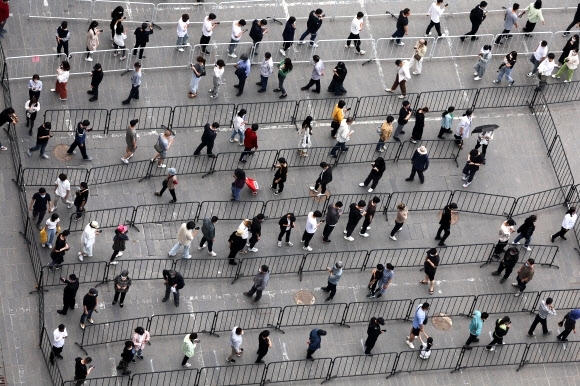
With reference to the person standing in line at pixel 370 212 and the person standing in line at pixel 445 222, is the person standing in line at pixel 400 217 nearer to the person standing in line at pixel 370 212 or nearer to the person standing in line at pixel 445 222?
the person standing in line at pixel 370 212

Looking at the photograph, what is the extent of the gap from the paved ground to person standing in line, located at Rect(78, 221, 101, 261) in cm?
41

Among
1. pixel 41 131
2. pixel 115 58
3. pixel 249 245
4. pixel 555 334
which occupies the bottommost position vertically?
pixel 555 334

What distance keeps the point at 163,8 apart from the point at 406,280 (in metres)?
12.4

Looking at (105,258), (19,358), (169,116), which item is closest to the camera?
(19,358)

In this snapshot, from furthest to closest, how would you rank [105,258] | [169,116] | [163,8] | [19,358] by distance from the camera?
[163,8]
[169,116]
[105,258]
[19,358]

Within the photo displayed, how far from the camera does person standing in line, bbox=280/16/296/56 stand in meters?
44.8

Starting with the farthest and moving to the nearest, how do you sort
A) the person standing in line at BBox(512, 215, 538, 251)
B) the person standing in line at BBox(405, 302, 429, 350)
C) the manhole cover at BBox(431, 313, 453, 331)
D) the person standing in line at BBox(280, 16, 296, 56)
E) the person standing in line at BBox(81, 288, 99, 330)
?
the person standing in line at BBox(280, 16, 296, 56)
the person standing in line at BBox(512, 215, 538, 251)
the manhole cover at BBox(431, 313, 453, 331)
the person standing in line at BBox(405, 302, 429, 350)
the person standing in line at BBox(81, 288, 99, 330)

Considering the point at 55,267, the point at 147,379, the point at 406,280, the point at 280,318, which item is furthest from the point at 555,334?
the point at 55,267

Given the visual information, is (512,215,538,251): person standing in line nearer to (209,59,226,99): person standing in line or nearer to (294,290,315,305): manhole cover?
(294,290,315,305): manhole cover

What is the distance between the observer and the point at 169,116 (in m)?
43.0

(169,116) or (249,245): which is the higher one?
(169,116)

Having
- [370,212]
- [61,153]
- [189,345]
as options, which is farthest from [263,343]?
[61,153]

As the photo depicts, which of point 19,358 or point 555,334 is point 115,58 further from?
point 555,334

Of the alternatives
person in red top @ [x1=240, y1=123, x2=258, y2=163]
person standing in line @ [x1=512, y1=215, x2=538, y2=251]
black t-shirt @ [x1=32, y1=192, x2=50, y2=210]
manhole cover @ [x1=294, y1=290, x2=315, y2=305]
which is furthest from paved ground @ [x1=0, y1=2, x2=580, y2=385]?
black t-shirt @ [x1=32, y1=192, x2=50, y2=210]
